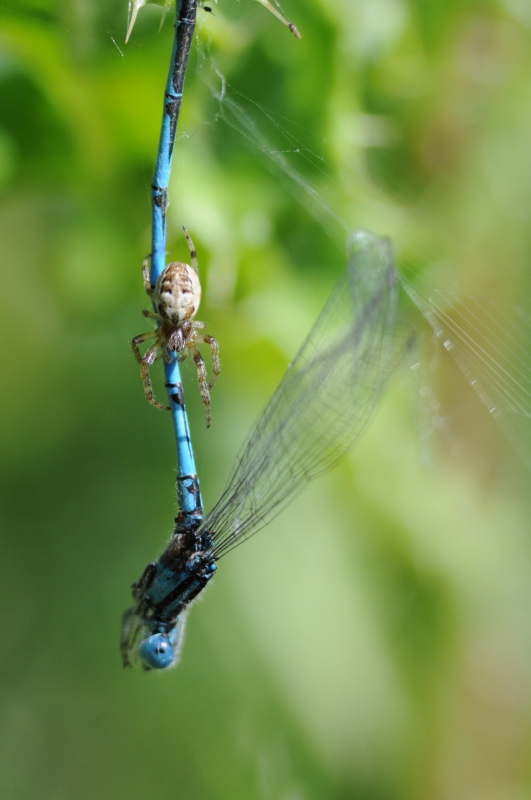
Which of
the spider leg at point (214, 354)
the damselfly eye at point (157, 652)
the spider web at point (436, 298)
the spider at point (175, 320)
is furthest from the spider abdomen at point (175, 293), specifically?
the damselfly eye at point (157, 652)

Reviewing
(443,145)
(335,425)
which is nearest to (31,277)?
(335,425)

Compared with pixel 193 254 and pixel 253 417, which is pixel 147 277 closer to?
pixel 193 254

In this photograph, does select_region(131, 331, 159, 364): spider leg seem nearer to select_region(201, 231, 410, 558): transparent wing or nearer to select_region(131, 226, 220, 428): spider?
select_region(131, 226, 220, 428): spider

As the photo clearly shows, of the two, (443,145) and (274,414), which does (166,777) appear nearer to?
(274,414)

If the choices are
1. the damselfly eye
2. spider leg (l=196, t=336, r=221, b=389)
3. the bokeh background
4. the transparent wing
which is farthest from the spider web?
the damselfly eye

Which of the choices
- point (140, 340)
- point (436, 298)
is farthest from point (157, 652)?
point (436, 298)

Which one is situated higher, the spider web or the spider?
the spider web

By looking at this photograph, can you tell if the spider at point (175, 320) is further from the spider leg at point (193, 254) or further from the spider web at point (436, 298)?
the spider web at point (436, 298)
